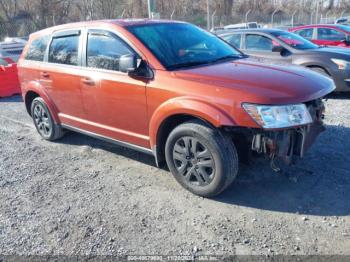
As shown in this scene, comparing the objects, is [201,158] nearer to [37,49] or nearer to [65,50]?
[65,50]

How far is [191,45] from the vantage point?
13.4ft

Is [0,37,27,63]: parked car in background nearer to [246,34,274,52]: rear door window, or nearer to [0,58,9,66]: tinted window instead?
[0,58,9,66]: tinted window

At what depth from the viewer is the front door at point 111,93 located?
375 cm

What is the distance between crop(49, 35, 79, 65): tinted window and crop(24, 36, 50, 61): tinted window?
0.77 ft

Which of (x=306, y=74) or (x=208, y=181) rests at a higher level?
(x=306, y=74)

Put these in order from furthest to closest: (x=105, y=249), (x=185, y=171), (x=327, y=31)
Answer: (x=327, y=31) < (x=185, y=171) < (x=105, y=249)

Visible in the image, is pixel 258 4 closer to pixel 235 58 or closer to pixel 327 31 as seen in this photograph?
pixel 327 31

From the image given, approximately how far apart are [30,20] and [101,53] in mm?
26962

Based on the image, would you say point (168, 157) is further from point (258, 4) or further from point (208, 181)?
point (258, 4)

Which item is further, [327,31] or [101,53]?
[327,31]

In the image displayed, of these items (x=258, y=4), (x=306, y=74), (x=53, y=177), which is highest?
(x=258, y=4)

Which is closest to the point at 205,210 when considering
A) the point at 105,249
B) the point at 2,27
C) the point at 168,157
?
the point at 168,157

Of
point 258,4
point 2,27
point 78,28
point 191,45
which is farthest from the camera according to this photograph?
point 258,4

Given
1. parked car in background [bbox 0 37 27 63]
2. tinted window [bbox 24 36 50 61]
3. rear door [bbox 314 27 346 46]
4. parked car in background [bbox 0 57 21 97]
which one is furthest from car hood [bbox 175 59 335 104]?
parked car in background [bbox 0 37 27 63]
